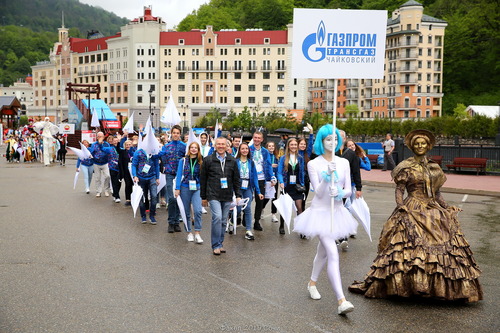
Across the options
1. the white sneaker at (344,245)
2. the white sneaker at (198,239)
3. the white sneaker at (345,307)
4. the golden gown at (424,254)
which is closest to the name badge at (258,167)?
the white sneaker at (198,239)

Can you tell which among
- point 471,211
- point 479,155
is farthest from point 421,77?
point 471,211

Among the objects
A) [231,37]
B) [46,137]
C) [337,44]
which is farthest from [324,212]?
[231,37]

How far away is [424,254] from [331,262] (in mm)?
1008

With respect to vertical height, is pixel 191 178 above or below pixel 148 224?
above

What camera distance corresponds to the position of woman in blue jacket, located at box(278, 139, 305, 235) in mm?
10672

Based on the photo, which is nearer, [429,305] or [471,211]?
[429,305]

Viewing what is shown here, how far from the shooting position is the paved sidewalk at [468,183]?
1909 centimetres

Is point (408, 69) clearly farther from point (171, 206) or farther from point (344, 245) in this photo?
point (344, 245)

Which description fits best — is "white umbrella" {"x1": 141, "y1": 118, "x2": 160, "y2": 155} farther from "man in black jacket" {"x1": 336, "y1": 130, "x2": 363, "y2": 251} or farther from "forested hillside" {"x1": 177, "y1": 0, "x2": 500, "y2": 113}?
"forested hillside" {"x1": 177, "y1": 0, "x2": 500, "y2": 113}

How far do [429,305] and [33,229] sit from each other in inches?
304

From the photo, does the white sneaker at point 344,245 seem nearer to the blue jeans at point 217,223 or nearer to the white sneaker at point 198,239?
the blue jeans at point 217,223

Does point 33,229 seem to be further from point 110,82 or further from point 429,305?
point 110,82

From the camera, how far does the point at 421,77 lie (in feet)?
342

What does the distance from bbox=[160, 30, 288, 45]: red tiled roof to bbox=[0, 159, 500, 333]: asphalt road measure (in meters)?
103
